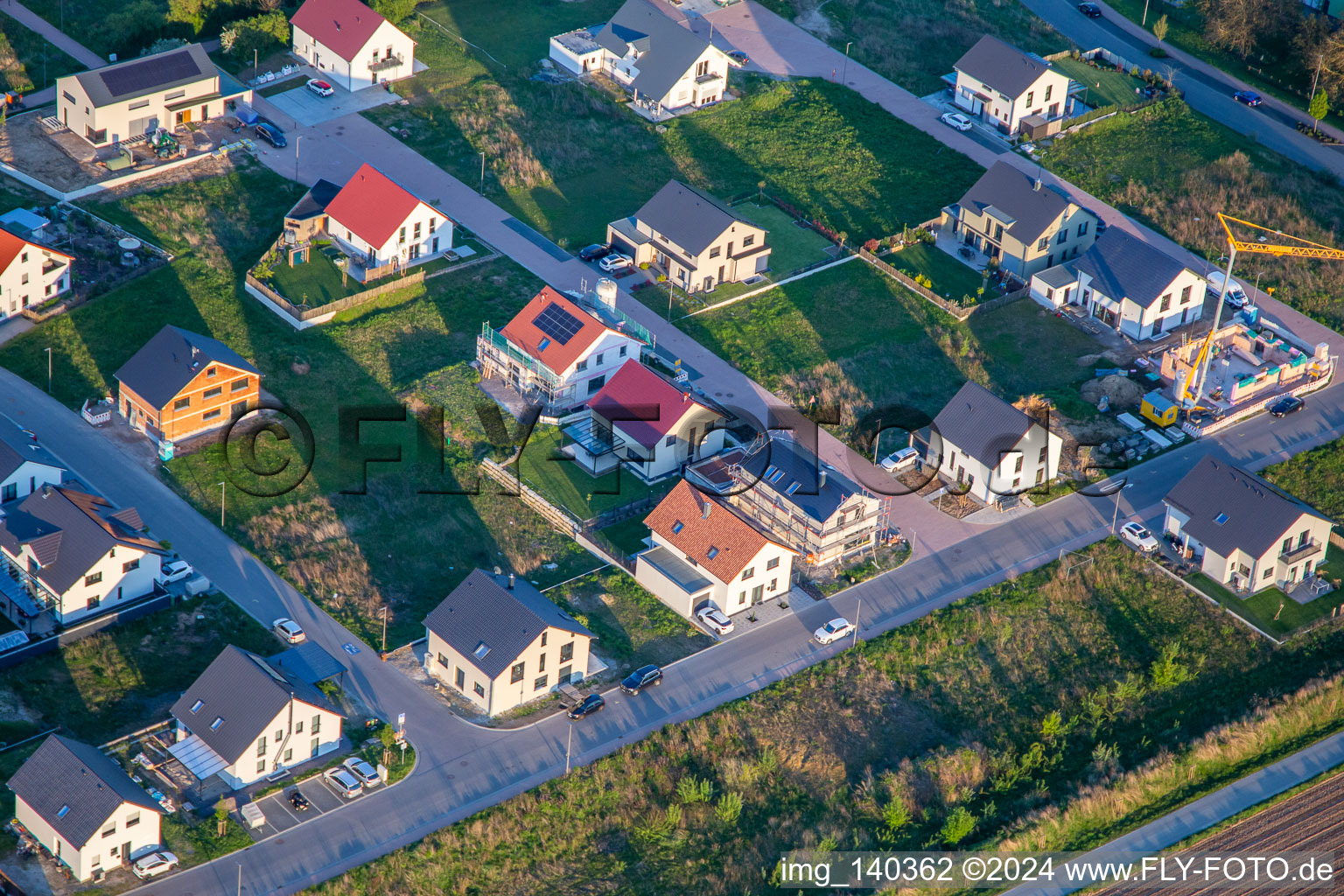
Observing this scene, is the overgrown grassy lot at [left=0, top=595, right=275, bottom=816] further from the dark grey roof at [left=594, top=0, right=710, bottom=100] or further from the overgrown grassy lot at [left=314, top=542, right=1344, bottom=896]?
the dark grey roof at [left=594, top=0, right=710, bottom=100]

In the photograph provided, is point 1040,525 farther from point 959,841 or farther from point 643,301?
point 643,301

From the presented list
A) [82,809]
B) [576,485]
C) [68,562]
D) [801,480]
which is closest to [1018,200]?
[801,480]

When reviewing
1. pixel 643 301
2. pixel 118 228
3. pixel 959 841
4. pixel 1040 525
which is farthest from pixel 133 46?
pixel 959 841

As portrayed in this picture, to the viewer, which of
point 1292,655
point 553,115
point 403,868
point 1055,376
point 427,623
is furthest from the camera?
point 553,115

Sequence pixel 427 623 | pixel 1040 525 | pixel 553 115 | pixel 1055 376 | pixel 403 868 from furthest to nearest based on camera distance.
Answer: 1. pixel 553 115
2. pixel 1055 376
3. pixel 1040 525
4. pixel 427 623
5. pixel 403 868

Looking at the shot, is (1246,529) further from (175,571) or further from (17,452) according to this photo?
(17,452)
